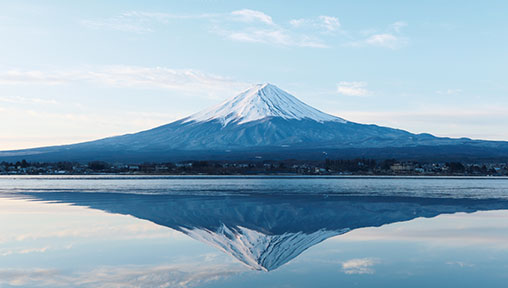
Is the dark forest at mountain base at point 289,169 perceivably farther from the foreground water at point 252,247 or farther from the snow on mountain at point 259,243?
the snow on mountain at point 259,243

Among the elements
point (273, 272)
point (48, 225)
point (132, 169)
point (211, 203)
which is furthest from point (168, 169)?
point (273, 272)

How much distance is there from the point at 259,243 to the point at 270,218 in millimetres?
6677

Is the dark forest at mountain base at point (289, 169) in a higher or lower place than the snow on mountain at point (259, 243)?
higher

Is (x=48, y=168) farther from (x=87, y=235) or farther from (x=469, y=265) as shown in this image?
(x=469, y=265)

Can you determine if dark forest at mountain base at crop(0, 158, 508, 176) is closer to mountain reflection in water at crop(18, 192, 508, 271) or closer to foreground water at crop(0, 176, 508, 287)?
mountain reflection in water at crop(18, 192, 508, 271)

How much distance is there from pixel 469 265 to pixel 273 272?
4729 mm

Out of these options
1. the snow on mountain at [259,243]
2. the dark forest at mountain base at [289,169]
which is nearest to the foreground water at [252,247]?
the snow on mountain at [259,243]

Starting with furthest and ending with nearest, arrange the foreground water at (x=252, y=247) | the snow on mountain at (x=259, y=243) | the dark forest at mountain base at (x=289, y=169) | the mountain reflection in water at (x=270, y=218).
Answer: the dark forest at mountain base at (x=289, y=169)
the mountain reflection in water at (x=270, y=218)
the snow on mountain at (x=259, y=243)
the foreground water at (x=252, y=247)

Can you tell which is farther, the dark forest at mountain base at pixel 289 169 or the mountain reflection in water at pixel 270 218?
the dark forest at mountain base at pixel 289 169

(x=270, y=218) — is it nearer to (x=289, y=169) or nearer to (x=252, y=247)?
(x=252, y=247)

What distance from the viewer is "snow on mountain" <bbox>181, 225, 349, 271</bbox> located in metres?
14.4

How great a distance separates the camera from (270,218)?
23859 millimetres

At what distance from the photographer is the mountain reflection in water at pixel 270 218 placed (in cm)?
1636

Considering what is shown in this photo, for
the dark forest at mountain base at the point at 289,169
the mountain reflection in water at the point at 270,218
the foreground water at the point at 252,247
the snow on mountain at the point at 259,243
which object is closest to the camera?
the foreground water at the point at 252,247
